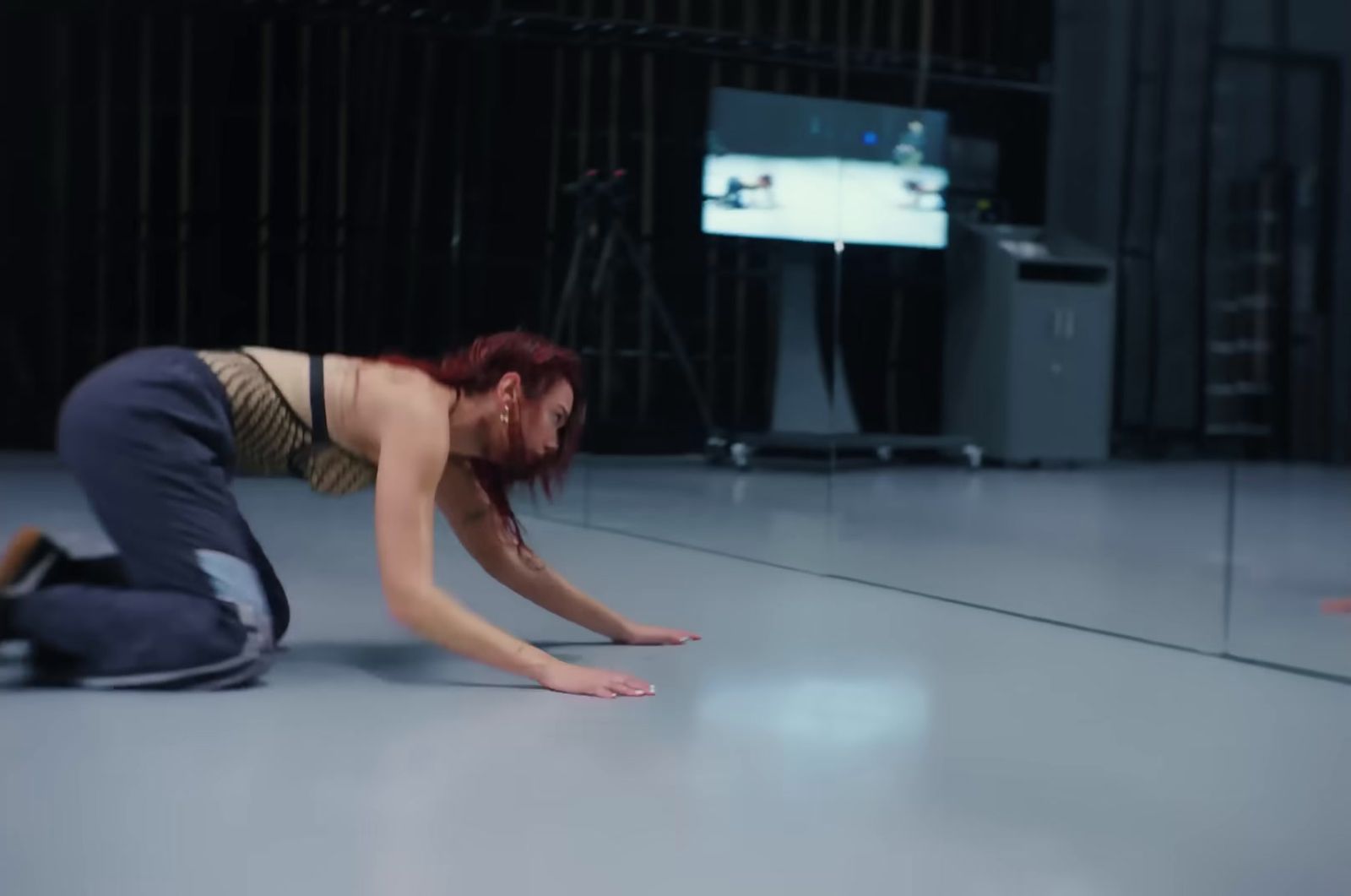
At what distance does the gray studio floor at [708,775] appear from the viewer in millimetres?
1107

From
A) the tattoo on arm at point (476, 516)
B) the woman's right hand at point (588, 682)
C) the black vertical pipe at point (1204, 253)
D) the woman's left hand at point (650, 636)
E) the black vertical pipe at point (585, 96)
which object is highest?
the black vertical pipe at point (585, 96)

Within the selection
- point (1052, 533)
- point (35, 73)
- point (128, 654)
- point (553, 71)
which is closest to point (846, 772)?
point (128, 654)

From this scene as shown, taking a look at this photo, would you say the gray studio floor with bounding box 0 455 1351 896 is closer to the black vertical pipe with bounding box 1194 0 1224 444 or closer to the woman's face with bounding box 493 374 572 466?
the woman's face with bounding box 493 374 572 466

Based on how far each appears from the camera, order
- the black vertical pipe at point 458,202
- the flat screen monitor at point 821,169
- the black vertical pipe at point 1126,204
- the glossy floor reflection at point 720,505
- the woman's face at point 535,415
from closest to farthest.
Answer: the woman's face at point 535,415
the black vertical pipe at point 1126,204
the glossy floor reflection at point 720,505
the flat screen monitor at point 821,169
the black vertical pipe at point 458,202

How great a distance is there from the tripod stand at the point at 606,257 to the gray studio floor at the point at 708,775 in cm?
234

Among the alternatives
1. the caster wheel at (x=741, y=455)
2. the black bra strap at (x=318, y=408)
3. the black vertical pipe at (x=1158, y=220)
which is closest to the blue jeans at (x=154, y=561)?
the black bra strap at (x=318, y=408)

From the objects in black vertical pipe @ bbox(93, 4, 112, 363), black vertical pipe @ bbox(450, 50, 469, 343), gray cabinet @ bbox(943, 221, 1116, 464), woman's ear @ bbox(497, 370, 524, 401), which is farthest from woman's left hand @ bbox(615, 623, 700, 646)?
black vertical pipe @ bbox(93, 4, 112, 363)

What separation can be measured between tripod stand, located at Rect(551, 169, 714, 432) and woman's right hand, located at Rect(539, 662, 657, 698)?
2.82m

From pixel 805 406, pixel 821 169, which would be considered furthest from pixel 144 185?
pixel 821 169

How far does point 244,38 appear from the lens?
5.59 m

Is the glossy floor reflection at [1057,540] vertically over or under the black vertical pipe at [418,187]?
under

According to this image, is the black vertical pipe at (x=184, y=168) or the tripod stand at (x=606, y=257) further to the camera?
the black vertical pipe at (x=184, y=168)

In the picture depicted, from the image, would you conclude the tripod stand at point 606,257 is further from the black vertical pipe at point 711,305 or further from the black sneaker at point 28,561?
the black sneaker at point 28,561

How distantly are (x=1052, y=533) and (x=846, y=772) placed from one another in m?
2.34
